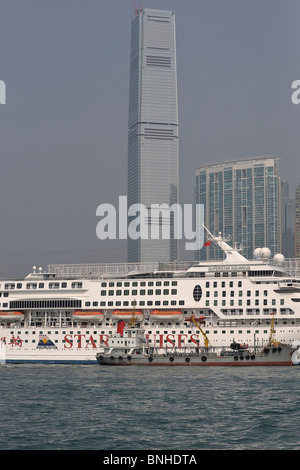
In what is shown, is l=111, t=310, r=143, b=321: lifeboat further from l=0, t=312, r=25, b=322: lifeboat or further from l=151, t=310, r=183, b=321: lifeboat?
l=0, t=312, r=25, b=322: lifeboat

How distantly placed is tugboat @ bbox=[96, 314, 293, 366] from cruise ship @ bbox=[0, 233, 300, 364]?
640 mm

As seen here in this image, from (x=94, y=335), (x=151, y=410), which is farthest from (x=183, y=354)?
(x=151, y=410)

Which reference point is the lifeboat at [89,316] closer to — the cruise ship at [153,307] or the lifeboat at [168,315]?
the cruise ship at [153,307]

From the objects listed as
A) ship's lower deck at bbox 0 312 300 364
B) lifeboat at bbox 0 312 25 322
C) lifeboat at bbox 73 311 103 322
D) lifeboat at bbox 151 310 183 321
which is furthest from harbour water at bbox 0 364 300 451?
lifeboat at bbox 0 312 25 322

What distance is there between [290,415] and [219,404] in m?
4.78

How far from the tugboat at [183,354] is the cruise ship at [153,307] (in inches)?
25.2

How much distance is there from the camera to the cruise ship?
64938mm

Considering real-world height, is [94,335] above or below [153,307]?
below

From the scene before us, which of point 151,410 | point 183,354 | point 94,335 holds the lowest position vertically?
point 151,410

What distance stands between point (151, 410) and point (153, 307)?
Result: 2939 cm

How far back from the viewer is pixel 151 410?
37906 mm

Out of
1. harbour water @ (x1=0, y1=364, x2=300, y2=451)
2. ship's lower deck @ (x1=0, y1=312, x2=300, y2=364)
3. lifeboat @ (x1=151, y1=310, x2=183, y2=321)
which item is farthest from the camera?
lifeboat @ (x1=151, y1=310, x2=183, y2=321)

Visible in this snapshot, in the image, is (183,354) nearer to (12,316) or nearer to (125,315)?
(125,315)
